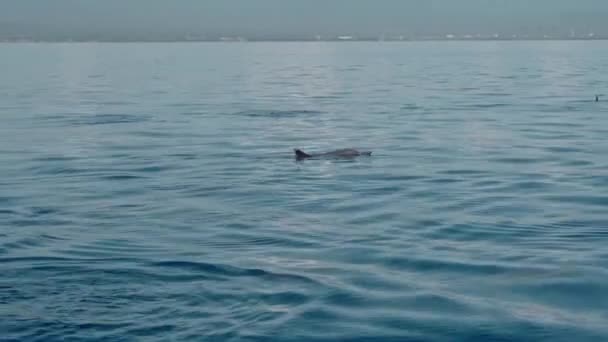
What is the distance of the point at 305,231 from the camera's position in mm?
16250

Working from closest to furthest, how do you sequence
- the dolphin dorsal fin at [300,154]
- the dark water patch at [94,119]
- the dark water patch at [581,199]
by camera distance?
the dark water patch at [581,199] < the dolphin dorsal fin at [300,154] < the dark water patch at [94,119]

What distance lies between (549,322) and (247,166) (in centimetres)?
1424

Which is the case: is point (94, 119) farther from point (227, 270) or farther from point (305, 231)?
point (227, 270)

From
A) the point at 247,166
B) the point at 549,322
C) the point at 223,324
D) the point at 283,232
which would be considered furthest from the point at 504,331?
the point at 247,166

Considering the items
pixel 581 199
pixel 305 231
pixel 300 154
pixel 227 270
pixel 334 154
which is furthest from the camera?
pixel 334 154

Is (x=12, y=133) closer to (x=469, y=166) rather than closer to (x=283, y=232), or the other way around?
(x=469, y=166)

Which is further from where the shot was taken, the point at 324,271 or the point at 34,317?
the point at 324,271

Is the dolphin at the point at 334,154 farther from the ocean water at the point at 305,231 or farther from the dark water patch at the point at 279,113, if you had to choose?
the dark water patch at the point at 279,113

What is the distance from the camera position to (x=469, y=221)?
1688cm

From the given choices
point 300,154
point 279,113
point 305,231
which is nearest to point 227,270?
point 305,231

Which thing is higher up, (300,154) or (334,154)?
(334,154)

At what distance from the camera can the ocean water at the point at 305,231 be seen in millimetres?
11234

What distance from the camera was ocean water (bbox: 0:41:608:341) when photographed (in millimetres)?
11234

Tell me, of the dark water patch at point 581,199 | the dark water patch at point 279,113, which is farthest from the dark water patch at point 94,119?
the dark water patch at point 581,199
